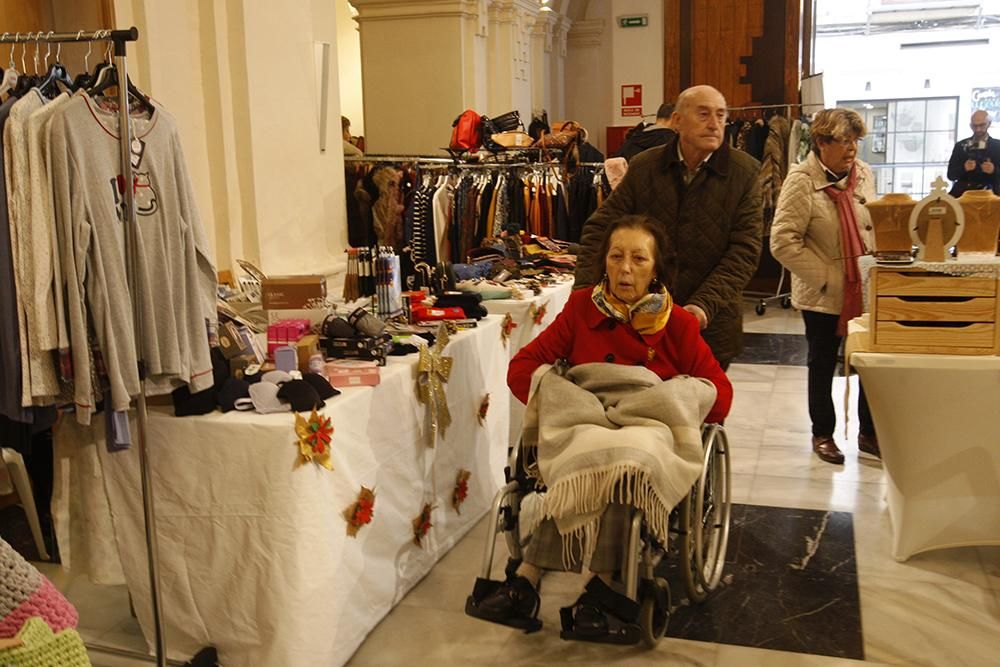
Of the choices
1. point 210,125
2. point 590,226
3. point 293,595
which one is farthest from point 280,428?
point 210,125

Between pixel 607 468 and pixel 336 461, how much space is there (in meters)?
0.72

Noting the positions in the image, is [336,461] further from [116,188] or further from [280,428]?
[116,188]

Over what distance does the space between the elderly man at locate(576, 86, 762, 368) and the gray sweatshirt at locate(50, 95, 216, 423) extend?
1377 millimetres

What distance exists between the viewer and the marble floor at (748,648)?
286 cm

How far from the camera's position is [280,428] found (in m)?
2.52

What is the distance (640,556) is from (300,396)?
982 millimetres

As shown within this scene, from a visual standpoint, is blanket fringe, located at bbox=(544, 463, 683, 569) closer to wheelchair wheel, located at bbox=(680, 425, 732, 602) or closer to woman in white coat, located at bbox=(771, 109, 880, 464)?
wheelchair wheel, located at bbox=(680, 425, 732, 602)

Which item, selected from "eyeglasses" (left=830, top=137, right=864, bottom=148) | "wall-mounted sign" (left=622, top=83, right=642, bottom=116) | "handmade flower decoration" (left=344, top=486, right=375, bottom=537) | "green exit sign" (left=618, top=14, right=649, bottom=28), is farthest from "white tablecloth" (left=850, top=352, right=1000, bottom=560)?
"green exit sign" (left=618, top=14, right=649, bottom=28)

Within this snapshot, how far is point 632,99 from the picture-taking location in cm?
1060

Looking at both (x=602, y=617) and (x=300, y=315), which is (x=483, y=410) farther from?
(x=602, y=617)

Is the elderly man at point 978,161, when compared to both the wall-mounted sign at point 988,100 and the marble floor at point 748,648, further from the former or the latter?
the marble floor at point 748,648

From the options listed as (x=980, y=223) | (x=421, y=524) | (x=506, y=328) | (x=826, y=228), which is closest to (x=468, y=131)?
(x=506, y=328)

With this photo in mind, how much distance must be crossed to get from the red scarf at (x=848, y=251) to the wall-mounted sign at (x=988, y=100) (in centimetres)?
799

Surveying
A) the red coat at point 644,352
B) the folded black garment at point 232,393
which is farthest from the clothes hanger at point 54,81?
the red coat at point 644,352
